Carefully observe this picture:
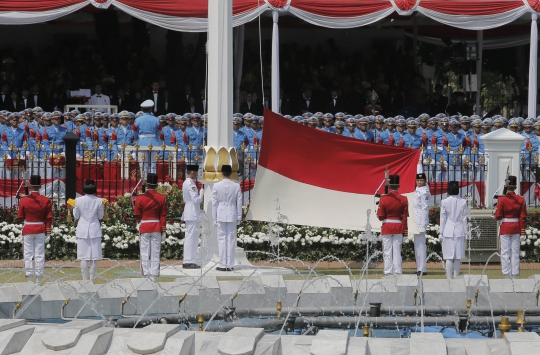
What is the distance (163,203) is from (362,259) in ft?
12.9

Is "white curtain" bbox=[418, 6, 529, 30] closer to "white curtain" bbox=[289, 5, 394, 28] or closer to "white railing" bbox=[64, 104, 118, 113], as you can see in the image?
"white curtain" bbox=[289, 5, 394, 28]

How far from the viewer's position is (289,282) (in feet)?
40.8

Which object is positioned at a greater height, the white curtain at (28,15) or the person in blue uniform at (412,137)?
the white curtain at (28,15)

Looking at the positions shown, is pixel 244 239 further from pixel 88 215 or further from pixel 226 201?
pixel 88 215

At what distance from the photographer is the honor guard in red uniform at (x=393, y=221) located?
15.8 m

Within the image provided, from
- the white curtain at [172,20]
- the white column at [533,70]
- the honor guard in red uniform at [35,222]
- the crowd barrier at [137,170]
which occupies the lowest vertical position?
the honor guard in red uniform at [35,222]

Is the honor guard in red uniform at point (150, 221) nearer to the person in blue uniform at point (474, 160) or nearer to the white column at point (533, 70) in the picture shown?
the person in blue uniform at point (474, 160)

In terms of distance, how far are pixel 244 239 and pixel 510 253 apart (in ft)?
13.4

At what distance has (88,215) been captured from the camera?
15.4 metres

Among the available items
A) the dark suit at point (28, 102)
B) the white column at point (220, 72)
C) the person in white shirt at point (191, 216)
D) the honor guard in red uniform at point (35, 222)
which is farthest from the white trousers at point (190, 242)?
the dark suit at point (28, 102)

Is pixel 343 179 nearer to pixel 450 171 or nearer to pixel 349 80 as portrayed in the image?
pixel 450 171

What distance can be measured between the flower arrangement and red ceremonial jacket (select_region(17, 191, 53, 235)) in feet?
7.41

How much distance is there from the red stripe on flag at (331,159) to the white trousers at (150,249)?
199 cm

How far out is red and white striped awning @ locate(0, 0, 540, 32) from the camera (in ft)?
75.0
